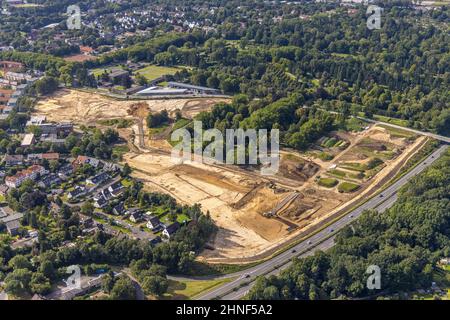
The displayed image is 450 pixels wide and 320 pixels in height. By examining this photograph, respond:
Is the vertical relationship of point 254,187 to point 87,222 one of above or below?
below

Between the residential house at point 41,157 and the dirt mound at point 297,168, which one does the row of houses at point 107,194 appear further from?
the dirt mound at point 297,168

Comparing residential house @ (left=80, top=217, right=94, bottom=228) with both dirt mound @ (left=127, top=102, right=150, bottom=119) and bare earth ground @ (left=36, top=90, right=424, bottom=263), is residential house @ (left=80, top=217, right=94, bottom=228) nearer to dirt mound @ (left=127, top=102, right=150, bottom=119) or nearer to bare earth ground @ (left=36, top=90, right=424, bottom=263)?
bare earth ground @ (left=36, top=90, right=424, bottom=263)

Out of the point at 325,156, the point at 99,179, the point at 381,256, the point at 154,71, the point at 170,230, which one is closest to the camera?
the point at 381,256

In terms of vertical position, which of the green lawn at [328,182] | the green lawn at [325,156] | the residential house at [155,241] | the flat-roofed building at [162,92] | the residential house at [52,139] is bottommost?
the residential house at [155,241]

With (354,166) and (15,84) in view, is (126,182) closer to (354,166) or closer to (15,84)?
(354,166)

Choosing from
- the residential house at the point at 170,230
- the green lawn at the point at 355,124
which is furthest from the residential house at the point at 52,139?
the green lawn at the point at 355,124

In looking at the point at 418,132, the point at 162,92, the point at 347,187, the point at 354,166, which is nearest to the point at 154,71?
the point at 162,92
